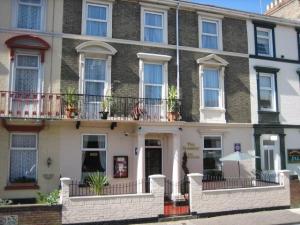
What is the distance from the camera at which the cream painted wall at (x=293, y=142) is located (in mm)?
19422

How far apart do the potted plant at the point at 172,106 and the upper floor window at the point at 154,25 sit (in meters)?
2.75

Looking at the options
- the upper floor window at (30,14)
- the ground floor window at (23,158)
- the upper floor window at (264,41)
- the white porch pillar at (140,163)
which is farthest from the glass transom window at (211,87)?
the ground floor window at (23,158)

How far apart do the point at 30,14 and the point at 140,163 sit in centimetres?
800

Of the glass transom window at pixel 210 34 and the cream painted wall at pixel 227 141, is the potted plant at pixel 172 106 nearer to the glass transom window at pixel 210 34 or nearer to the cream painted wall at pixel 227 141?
the cream painted wall at pixel 227 141

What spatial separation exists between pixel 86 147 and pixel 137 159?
7.46 feet

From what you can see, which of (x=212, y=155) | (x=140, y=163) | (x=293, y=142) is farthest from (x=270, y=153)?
(x=140, y=163)

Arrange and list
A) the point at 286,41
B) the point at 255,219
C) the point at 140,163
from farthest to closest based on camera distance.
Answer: the point at 286,41 → the point at 140,163 → the point at 255,219

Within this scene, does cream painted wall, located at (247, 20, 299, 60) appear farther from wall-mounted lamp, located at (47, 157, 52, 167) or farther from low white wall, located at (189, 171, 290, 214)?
wall-mounted lamp, located at (47, 157, 52, 167)

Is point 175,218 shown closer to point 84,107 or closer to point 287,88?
point 84,107

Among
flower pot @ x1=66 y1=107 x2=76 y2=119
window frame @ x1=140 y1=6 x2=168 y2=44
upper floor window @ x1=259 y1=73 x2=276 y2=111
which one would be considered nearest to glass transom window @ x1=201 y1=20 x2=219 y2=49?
window frame @ x1=140 y1=6 x2=168 y2=44

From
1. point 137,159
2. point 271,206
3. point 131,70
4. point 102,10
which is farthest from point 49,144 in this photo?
point 271,206

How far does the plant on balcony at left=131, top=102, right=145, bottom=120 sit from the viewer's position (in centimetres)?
1570

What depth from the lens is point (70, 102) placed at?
1492cm

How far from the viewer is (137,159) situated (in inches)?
612
